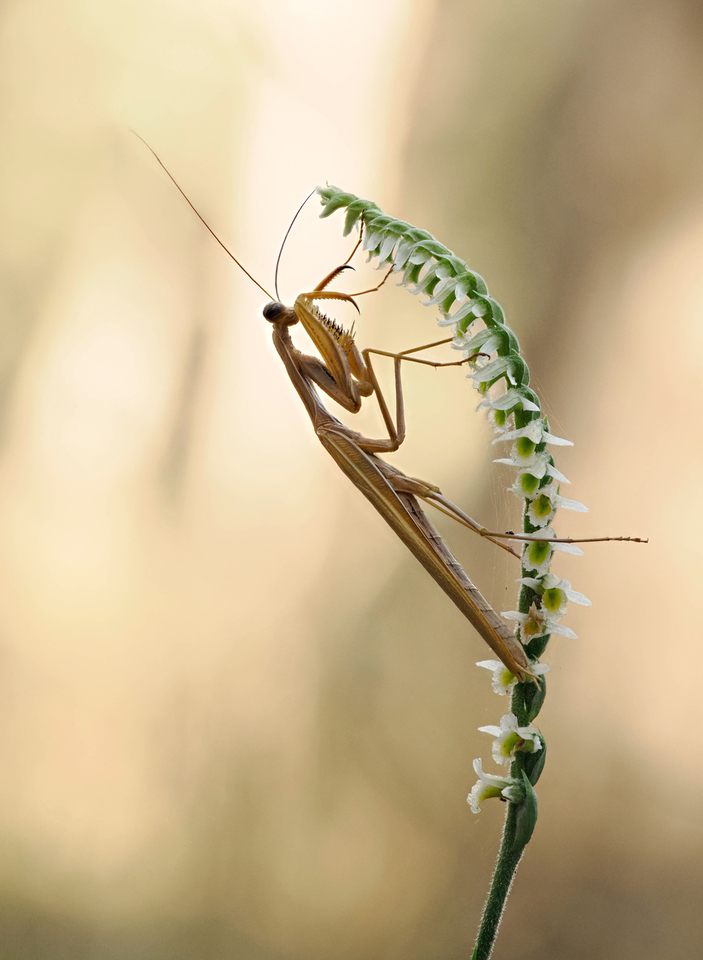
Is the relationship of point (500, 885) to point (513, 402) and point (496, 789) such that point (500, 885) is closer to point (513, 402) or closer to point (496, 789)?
point (496, 789)

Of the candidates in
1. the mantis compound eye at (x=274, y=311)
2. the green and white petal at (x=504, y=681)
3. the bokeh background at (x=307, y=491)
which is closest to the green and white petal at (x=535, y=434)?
the green and white petal at (x=504, y=681)

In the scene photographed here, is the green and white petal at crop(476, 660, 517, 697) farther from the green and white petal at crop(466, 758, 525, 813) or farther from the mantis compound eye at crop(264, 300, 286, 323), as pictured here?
the mantis compound eye at crop(264, 300, 286, 323)

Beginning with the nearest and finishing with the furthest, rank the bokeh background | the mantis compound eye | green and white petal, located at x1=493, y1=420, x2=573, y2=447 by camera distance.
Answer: green and white petal, located at x1=493, y1=420, x2=573, y2=447, the mantis compound eye, the bokeh background

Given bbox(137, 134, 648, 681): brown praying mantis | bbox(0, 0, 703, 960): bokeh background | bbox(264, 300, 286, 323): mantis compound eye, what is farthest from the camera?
bbox(0, 0, 703, 960): bokeh background

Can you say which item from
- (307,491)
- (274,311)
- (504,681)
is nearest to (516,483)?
(504,681)

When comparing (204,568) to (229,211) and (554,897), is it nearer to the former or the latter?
(229,211)

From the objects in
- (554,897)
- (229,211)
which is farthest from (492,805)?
(229,211)

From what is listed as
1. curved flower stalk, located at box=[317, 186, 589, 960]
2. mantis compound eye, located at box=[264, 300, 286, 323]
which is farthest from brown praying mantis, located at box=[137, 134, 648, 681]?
curved flower stalk, located at box=[317, 186, 589, 960]
